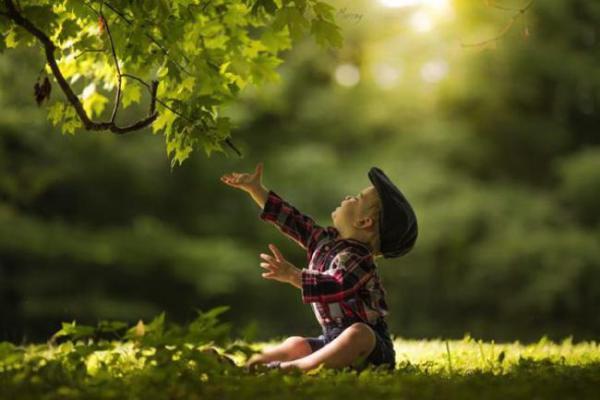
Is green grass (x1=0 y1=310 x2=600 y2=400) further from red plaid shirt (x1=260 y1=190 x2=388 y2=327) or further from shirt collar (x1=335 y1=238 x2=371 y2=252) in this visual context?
shirt collar (x1=335 y1=238 x2=371 y2=252)

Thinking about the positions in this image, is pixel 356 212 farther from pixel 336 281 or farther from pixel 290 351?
pixel 290 351

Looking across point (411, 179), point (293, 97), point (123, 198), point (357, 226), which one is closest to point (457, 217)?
point (411, 179)

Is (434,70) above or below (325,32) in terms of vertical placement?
above

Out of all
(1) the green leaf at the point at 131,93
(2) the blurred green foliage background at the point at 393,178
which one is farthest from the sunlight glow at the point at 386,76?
(1) the green leaf at the point at 131,93

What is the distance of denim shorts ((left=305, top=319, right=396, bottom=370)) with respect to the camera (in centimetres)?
439

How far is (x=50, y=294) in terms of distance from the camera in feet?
45.7

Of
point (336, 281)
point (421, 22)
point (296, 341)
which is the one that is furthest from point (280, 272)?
point (421, 22)

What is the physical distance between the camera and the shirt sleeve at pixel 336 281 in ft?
14.4

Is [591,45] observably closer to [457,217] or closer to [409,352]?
[457,217]

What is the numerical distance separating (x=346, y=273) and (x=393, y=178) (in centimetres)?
1065

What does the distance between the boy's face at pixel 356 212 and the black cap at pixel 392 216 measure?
7cm

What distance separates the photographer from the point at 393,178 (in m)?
15.0

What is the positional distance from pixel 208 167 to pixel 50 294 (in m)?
3.51

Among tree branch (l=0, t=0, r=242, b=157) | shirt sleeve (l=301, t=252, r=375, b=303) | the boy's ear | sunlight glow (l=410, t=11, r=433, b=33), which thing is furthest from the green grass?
sunlight glow (l=410, t=11, r=433, b=33)
